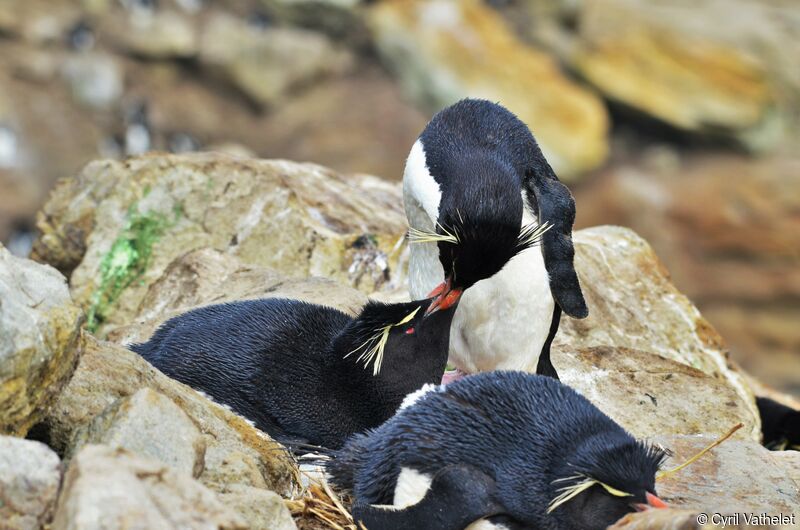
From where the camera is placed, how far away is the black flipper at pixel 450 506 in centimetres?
332

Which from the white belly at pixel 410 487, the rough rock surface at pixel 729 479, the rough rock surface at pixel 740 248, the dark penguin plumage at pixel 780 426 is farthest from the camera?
the rough rock surface at pixel 740 248

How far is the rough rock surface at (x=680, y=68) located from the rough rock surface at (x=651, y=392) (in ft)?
53.6

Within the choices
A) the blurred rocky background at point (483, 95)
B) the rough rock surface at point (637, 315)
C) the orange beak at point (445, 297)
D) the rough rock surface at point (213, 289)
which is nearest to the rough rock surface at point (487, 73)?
the blurred rocky background at point (483, 95)

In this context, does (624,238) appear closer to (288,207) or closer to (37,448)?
(288,207)

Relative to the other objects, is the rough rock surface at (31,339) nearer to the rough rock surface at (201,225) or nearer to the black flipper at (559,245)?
the black flipper at (559,245)

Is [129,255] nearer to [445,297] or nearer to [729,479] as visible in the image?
[445,297]

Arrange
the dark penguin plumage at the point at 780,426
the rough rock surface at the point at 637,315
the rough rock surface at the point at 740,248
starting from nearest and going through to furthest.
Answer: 1. the dark penguin plumage at the point at 780,426
2. the rough rock surface at the point at 637,315
3. the rough rock surface at the point at 740,248

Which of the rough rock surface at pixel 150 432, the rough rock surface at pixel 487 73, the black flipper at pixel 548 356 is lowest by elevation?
the rough rock surface at pixel 150 432

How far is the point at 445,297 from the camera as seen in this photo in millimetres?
4523

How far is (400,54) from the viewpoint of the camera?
896 inches

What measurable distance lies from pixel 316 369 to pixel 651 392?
1688 mm

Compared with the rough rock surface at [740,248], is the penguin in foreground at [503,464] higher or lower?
lower

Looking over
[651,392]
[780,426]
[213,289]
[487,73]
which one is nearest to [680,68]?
[487,73]

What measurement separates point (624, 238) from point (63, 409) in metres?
Result: 4.03
